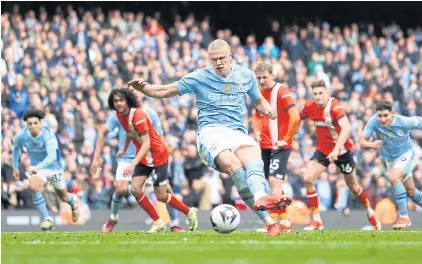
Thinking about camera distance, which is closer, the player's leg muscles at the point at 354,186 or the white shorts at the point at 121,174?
the white shorts at the point at 121,174

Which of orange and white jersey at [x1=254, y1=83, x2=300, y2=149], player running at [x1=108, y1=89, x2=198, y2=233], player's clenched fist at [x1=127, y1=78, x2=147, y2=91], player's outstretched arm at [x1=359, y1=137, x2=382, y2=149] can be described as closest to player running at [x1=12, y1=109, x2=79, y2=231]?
player running at [x1=108, y1=89, x2=198, y2=233]

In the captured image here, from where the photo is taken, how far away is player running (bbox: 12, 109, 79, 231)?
1700cm

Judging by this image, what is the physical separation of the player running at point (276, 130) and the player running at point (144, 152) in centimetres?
151

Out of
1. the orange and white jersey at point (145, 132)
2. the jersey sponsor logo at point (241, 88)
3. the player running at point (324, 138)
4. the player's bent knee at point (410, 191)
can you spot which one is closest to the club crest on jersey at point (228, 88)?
the jersey sponsor logo at point (241, 88)

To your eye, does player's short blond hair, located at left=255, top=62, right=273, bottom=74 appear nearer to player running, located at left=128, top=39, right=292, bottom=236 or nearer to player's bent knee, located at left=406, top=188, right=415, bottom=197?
player running, located at left=128, top=39, right=292, bottom=236

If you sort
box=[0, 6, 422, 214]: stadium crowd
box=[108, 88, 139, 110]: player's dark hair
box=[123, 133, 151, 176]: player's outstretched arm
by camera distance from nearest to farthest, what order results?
box=[123, 133, 151, 176]: player's outstretched arm, box=[108, 88, 139, 110]: player's dark hair, box=[0, 6, 422, 214]: stadium crowd

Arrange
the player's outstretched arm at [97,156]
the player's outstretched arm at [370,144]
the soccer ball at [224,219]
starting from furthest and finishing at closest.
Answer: the player's outstretched arm at [370,144] → the player's outstretched arm at [97,156] → the soccer ball at [224,219]

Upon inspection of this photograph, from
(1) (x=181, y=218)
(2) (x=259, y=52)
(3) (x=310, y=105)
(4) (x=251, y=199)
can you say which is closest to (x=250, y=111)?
(2) (x=259, y=52)

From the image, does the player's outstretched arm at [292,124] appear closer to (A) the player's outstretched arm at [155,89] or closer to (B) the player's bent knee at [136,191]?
(B) the player's bent knee at [136,191]

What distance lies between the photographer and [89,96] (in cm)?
2434

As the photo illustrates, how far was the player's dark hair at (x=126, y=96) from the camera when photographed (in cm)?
1487

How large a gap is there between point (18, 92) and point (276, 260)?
16.1 meters

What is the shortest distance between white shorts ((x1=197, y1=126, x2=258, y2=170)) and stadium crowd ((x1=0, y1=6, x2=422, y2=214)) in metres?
8.61

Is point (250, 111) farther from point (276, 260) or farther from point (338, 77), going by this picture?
point (276, 260)
